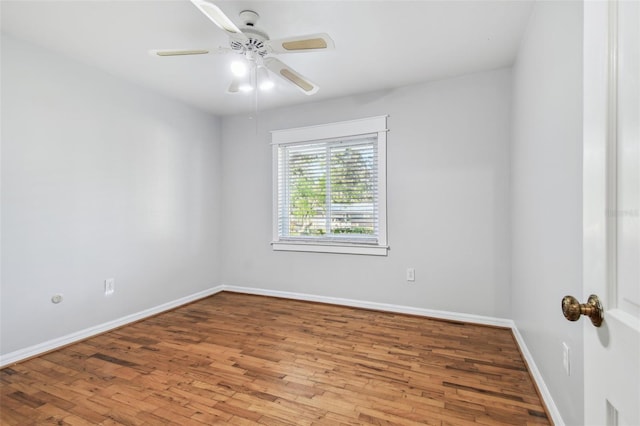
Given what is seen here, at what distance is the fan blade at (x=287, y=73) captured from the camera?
217 centimetres

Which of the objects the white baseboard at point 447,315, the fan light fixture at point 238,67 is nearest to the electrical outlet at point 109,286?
the white baseboard at point 447,315

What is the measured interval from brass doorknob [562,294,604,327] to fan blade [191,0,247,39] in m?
1.75

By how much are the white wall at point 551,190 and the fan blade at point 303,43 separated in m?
1.14

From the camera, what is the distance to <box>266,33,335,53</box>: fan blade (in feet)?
5.70

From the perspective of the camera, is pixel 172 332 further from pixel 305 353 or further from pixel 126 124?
pixel 126 124

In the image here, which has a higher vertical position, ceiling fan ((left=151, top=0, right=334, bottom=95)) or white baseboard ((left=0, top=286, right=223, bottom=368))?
ceiling fan ((left=151, top=0, right=334, bottom=95))

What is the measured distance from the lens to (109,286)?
2.98m

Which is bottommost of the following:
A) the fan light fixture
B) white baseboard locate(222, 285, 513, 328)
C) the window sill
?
white baseboard locate(222, 285, 513, 328)

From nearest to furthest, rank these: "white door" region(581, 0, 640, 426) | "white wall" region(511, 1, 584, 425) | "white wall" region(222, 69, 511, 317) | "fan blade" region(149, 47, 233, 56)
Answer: "white door" region(581, 0, 640, 426) < "white wall" region(511, 1, 584, 425) < "fan blade" region(149, 47, 233, 56) < "white wall" region(222, 69, 511, 317)

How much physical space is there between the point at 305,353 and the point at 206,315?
1466 mm

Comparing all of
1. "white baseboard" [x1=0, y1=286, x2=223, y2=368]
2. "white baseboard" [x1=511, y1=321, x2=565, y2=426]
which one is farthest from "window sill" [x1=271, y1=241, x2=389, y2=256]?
"white baseboard" [x1=511, y1=321, x2=565, y2=426]

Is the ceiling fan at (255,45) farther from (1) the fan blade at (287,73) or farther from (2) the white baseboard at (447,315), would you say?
(2) the white baseboard at (447,315)

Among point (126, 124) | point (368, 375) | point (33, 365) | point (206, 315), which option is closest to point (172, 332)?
point (206, 315)

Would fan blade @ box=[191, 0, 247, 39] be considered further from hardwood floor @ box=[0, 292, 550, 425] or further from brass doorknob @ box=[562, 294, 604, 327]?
hardwood floor @ box=[0, 292, 550, 425]
